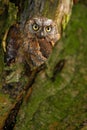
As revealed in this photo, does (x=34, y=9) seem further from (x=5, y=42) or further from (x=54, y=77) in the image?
(x=54, y=77)

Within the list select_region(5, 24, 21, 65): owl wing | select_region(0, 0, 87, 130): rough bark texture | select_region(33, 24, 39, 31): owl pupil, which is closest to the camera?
select_region(0, 0, 87, 130): rough bark texture

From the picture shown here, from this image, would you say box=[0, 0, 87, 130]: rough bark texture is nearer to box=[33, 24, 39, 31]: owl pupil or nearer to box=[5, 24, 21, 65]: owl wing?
box=[5, 24, 21, 65]: owl wing

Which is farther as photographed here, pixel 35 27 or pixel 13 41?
pixel 35 27

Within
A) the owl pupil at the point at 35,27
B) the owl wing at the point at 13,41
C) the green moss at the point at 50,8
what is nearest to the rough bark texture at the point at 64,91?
the owl wing at the point at 13,41

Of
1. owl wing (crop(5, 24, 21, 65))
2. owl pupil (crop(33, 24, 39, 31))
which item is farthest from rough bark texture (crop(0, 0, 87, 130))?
owl pupil (crop(33, 24, 39, 31))

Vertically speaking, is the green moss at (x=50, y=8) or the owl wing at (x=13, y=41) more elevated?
the green moss at (x=50, y=8)

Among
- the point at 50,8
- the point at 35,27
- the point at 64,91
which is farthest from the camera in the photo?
the point at 35,27

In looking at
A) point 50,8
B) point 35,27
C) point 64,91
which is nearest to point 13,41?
point 50,8

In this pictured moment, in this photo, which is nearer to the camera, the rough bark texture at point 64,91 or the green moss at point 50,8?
the rough bark texture at point 64,91

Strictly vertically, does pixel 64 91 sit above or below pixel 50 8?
below

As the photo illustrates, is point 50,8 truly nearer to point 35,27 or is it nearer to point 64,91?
point 64,91

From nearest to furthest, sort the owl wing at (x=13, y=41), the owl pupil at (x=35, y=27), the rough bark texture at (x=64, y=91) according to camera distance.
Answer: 1. the rough bark texture at (x=64, y=91)
2. the owl wing at (x=13, y=41)
3. the owl pupil at (x=35, y=27)

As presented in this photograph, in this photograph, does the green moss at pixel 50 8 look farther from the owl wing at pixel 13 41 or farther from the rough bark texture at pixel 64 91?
the rough bark texture at pixel 64 91
